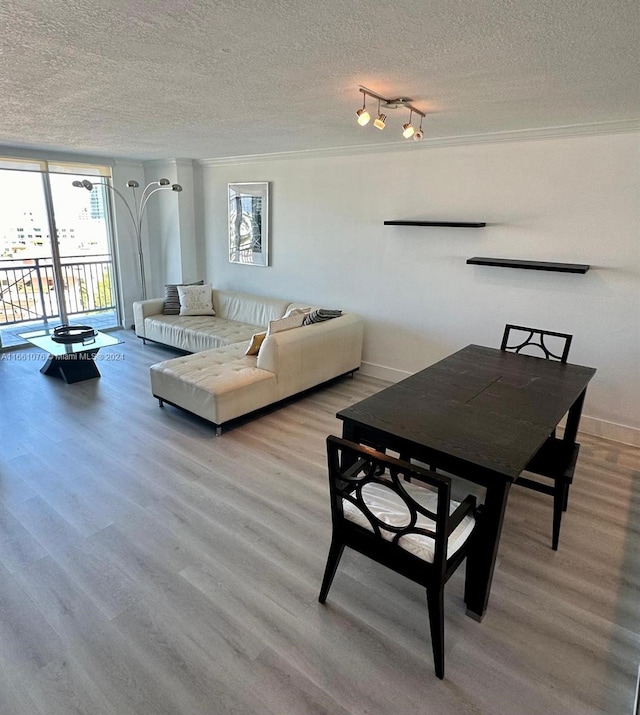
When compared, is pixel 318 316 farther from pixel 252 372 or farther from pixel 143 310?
pixel 143 310

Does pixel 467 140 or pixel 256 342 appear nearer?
pixel 467 140

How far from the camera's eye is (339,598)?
Result: 2.02 meters

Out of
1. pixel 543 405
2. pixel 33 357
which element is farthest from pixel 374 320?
pixel 33 357

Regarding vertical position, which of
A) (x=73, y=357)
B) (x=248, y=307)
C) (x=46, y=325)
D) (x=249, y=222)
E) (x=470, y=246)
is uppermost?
(x=249, y=222)

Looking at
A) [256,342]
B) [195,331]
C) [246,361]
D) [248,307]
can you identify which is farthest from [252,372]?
[248,307]

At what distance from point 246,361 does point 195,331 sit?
1335 mm

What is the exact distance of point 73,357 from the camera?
454cm

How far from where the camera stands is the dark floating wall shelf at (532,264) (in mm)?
3381

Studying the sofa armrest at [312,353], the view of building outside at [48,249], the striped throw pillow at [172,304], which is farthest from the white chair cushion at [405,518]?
the view of building outside at [48,249]

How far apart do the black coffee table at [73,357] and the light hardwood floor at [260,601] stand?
1334 millimetres

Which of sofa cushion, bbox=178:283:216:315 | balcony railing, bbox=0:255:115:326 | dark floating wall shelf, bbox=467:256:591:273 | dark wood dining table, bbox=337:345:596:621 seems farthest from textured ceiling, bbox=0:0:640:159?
balcony railing, bbox=0:255:115:326

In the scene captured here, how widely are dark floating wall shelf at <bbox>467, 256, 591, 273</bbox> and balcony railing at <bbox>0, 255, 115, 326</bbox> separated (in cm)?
518

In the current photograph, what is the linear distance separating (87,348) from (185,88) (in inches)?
110

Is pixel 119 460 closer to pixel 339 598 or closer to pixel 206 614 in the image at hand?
pixel 206 614
